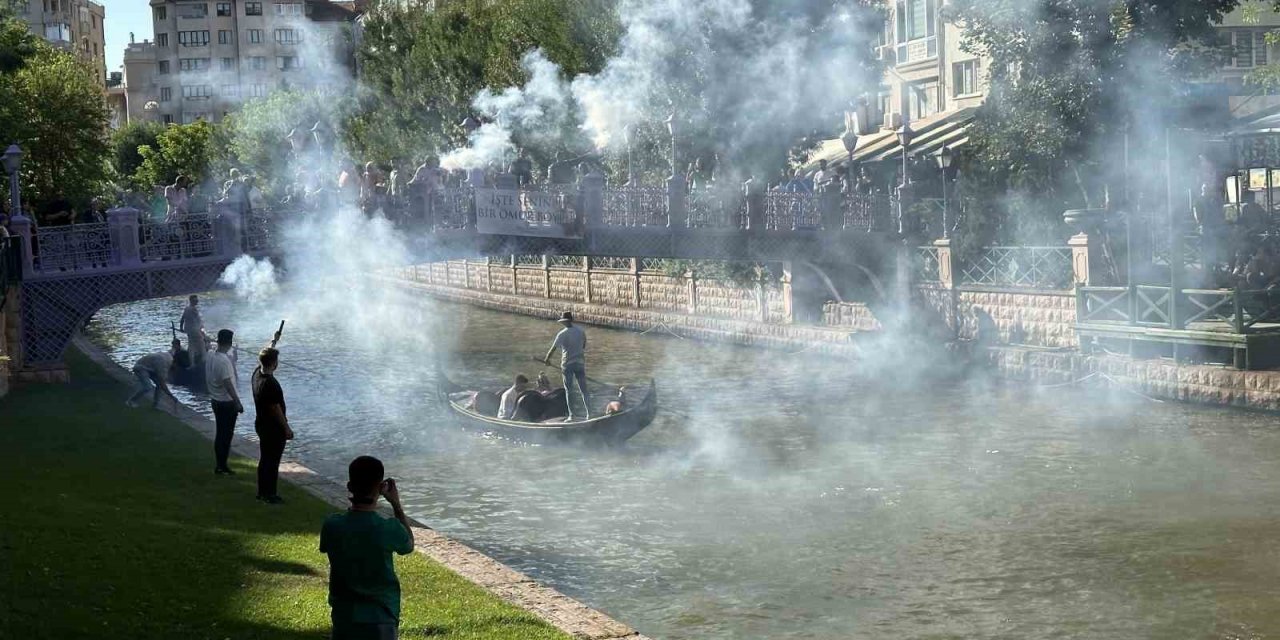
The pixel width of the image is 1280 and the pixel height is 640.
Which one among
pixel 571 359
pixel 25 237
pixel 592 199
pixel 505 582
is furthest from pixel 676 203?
pixel 505 582

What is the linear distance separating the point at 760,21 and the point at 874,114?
1416 cm

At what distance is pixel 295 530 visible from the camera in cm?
1402

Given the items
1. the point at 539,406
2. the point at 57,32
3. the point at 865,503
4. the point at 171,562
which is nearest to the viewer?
the point at 171,562

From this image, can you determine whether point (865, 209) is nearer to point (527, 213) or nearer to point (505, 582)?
point (527, 213)

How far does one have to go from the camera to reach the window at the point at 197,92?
13425 centimetres

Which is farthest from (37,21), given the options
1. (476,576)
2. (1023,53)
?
(476,576)

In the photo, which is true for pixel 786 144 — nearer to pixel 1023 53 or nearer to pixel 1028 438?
pixel 1023 53

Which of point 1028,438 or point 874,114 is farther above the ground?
point 874,114

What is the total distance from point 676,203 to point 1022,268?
752 cm

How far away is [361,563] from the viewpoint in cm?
726

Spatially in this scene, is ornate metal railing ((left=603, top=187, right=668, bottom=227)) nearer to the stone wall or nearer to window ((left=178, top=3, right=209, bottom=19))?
the stone wall

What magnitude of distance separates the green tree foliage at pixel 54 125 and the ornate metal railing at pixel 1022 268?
26.1 metres

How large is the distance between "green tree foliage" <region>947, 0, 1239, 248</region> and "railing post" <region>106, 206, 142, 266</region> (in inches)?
699

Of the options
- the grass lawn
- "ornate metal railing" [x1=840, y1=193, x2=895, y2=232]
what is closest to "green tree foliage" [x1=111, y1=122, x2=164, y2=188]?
"ornate metal railing" [x1=840, y1=193, x2=895, y2=232]
